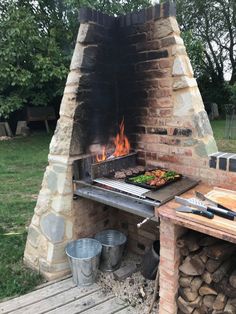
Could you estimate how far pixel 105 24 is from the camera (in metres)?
3.14

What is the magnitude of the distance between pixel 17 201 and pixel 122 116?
2926 mm

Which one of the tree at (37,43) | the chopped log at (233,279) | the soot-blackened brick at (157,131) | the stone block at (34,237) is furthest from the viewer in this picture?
the tree at (37,43)

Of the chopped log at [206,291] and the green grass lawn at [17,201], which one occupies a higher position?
the chopped log at [206,291]

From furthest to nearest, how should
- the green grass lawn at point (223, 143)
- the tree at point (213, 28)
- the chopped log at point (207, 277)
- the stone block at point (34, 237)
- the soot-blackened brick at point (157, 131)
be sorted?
the tree at point (213, 28)
the green grass lawn at point (223, 143)
the stone block at point (34, 237)
the soot-blackened brick at point (157, 131)
the chopped log at point (207, 277)

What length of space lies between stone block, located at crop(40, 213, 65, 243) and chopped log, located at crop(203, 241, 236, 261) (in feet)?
4.96

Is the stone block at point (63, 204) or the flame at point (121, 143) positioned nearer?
the stone block at point (63, 204)

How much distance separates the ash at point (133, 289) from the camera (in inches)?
109

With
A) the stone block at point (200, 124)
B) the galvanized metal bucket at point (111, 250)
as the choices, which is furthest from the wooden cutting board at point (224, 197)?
the galvanized metal bucket at point (111, 250)

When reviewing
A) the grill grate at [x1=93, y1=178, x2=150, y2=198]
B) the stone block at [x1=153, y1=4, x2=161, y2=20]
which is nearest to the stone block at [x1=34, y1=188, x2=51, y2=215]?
the grill grate at [x1=93, y1=178, x2=150, y2=198]

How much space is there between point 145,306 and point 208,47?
17.7m

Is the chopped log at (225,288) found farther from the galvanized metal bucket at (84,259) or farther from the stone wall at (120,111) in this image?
the galvanized metal bucket at (84,259)

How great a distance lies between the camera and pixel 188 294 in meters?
2.32

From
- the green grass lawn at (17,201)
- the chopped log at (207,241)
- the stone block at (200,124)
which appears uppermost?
the stone block at (200,124)

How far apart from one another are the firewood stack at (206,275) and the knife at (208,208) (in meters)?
0.29
